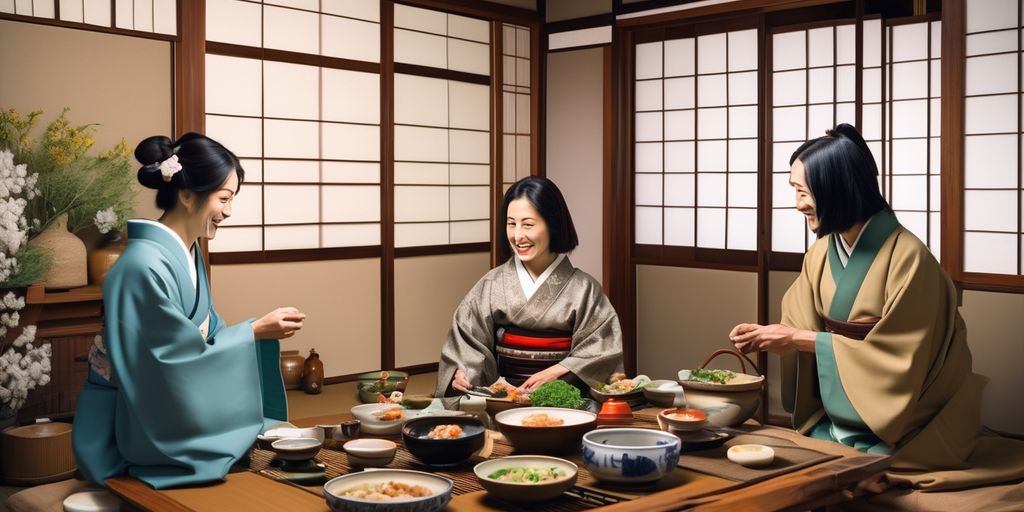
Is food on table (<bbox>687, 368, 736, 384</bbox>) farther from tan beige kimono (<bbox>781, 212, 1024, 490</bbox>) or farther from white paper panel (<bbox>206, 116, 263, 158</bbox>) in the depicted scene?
white paper panel (<bbox>206, 116, 263, 158</bbox>)

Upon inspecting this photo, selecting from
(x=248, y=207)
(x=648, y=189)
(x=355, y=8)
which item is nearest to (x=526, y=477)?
(x=248, y=207)

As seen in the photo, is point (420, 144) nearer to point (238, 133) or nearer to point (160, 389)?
point (238, 133)

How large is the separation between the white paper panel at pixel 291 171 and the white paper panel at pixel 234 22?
72 cm

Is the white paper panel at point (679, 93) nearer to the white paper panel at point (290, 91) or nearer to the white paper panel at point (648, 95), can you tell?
the white paper panel at point (648, 95)

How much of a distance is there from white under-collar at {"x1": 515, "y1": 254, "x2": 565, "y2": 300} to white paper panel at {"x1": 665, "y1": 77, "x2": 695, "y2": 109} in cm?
294

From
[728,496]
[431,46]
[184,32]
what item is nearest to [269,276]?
[184,32]

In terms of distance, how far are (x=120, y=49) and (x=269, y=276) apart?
152 centimetres

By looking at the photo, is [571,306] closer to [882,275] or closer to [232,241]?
[882,275]

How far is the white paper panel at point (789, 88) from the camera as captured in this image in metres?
6.15

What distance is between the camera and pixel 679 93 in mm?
6805

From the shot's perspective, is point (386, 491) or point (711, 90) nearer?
point (386, 491)

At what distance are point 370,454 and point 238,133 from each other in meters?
3.65

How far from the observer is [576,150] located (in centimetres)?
728

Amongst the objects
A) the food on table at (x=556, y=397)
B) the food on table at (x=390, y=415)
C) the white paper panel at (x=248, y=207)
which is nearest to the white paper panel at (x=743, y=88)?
the white paper panel at (x=248, y=207)
